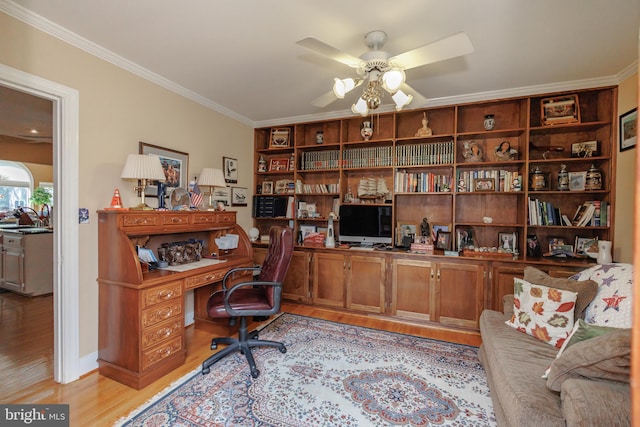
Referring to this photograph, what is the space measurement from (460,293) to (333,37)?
273 cm

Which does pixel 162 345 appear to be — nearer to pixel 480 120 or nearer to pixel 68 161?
pixel 68 161

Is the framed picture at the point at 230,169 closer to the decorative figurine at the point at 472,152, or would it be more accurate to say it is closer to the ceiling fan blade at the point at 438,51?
the ceiling fan blade at the point at 438,51

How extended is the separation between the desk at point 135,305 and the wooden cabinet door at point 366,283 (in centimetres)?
177

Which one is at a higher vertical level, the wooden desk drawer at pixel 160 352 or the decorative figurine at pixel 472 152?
the decorative figurine at pixel 472 152

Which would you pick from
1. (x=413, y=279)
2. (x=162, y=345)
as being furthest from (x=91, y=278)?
(x=413, y=279)

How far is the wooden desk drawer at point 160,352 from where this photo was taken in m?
2.07

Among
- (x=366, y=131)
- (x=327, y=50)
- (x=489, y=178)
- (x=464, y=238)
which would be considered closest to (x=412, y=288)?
(x=464, y=238)

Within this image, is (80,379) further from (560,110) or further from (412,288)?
(560,110)

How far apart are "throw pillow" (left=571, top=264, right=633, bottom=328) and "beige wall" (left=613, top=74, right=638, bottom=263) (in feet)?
3.00

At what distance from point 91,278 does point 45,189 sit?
21.5 feet

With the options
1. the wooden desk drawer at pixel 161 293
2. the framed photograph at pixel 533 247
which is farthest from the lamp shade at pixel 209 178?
the framed photograph at pixel 533 247

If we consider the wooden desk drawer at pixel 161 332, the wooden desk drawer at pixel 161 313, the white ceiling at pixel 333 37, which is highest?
the white ceiling at pixel 333 37

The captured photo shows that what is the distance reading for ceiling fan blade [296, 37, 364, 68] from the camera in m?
1.68

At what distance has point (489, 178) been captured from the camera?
10.4 feet
